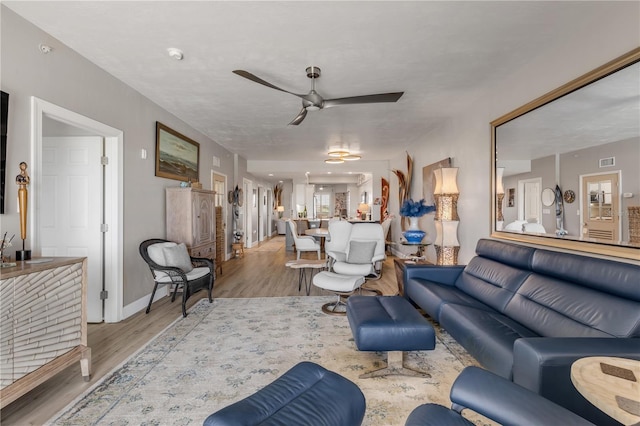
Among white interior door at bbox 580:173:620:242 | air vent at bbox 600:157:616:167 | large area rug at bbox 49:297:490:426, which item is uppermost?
air vent at bbox 600:157:616:167

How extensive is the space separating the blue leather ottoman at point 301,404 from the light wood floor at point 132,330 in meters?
1.46

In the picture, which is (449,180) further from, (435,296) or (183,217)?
(183,217)

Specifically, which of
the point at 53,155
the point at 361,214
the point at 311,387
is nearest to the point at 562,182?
the point at 311,387

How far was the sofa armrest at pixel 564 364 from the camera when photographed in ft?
4.72

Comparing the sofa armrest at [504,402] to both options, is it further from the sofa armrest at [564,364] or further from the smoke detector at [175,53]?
the smoke detector at [175,53]

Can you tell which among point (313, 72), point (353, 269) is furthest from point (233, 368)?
point (313, 72)

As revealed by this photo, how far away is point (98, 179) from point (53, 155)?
0.54 m

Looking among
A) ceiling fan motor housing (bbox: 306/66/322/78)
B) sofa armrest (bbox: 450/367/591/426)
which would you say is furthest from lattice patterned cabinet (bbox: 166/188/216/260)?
sofa armrest (bbox: 450/367/591/426)

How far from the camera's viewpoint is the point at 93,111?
2961mm

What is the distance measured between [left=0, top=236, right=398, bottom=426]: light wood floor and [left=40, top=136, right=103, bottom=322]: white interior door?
58 cm

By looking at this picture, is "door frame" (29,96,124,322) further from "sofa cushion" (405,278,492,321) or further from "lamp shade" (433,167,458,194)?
"lamp shade" (433,167,458,194)

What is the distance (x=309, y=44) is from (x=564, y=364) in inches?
108

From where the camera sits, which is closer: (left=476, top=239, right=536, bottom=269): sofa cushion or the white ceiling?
the white ceiling

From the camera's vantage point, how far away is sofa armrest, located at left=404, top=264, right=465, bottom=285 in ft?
11.0
